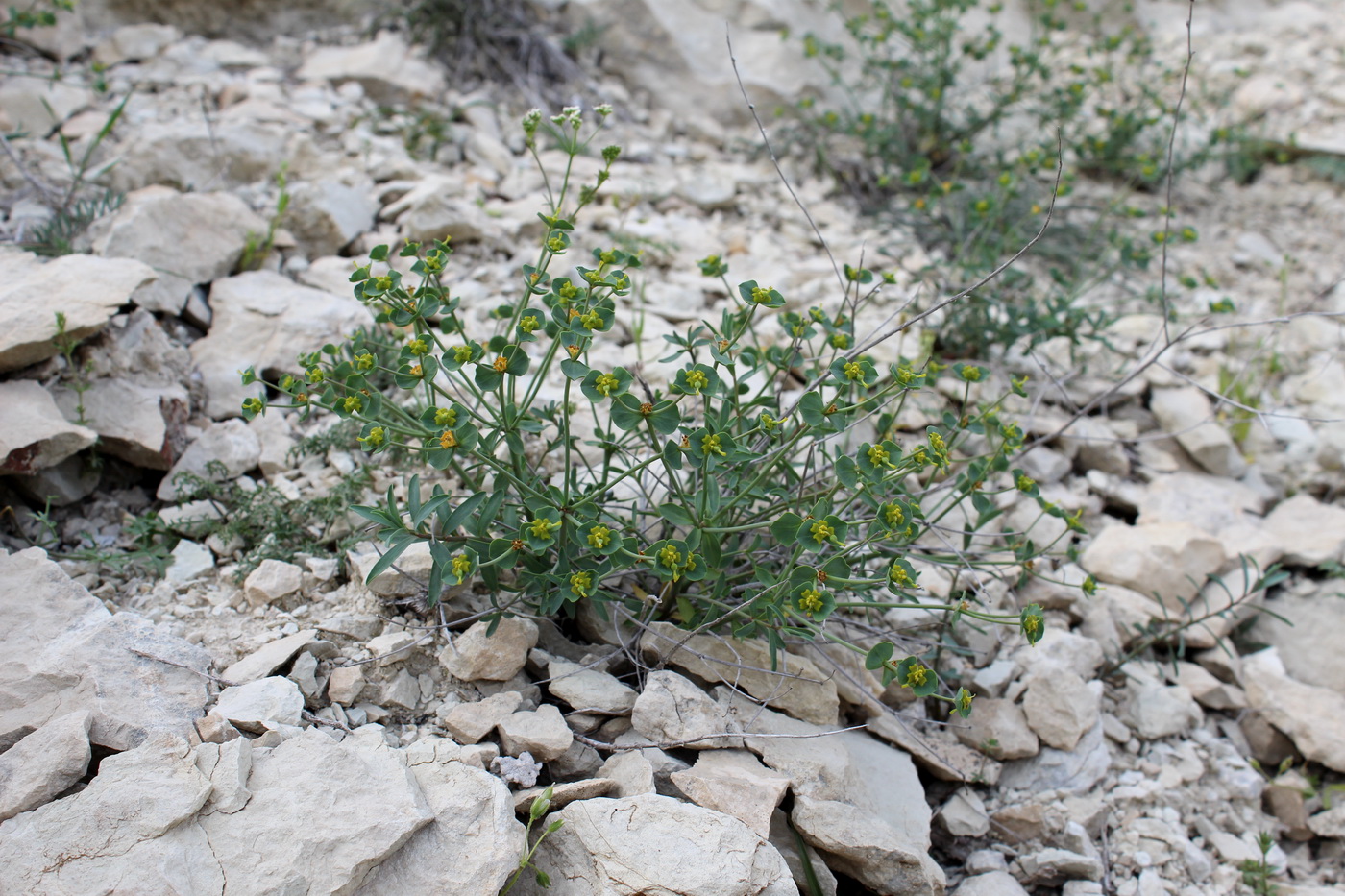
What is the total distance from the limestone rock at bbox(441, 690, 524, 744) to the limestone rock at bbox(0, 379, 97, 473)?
1228 mm

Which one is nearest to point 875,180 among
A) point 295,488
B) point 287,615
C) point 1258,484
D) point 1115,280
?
point 1115,280

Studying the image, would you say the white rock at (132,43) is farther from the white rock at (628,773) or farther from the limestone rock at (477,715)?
the white rock at (628,773)

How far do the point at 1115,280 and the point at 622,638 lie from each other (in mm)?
3426

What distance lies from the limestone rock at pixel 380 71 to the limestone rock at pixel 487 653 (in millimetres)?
3295

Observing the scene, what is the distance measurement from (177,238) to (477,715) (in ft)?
6.90

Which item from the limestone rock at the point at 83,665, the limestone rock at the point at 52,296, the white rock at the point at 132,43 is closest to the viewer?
the limestone rock at the point at 83,665

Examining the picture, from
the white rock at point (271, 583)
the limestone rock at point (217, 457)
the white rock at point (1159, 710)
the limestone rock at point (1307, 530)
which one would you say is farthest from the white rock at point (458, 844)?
the limestone rock at point (1307, 530)

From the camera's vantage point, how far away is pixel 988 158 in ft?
15.5

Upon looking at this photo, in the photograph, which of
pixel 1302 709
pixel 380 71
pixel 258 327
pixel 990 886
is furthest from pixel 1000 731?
pixel 380 71

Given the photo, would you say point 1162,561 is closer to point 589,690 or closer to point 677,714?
point 677,714

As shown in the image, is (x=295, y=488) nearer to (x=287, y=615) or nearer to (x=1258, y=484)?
(x=287, y=615)

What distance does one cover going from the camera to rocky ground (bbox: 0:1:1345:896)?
1.64 metres

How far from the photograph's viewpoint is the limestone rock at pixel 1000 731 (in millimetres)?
2336

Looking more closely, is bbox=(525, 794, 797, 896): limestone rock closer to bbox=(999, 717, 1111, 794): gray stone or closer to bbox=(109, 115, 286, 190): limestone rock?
bbox=(999, 717, 1111, 794): gray stone
